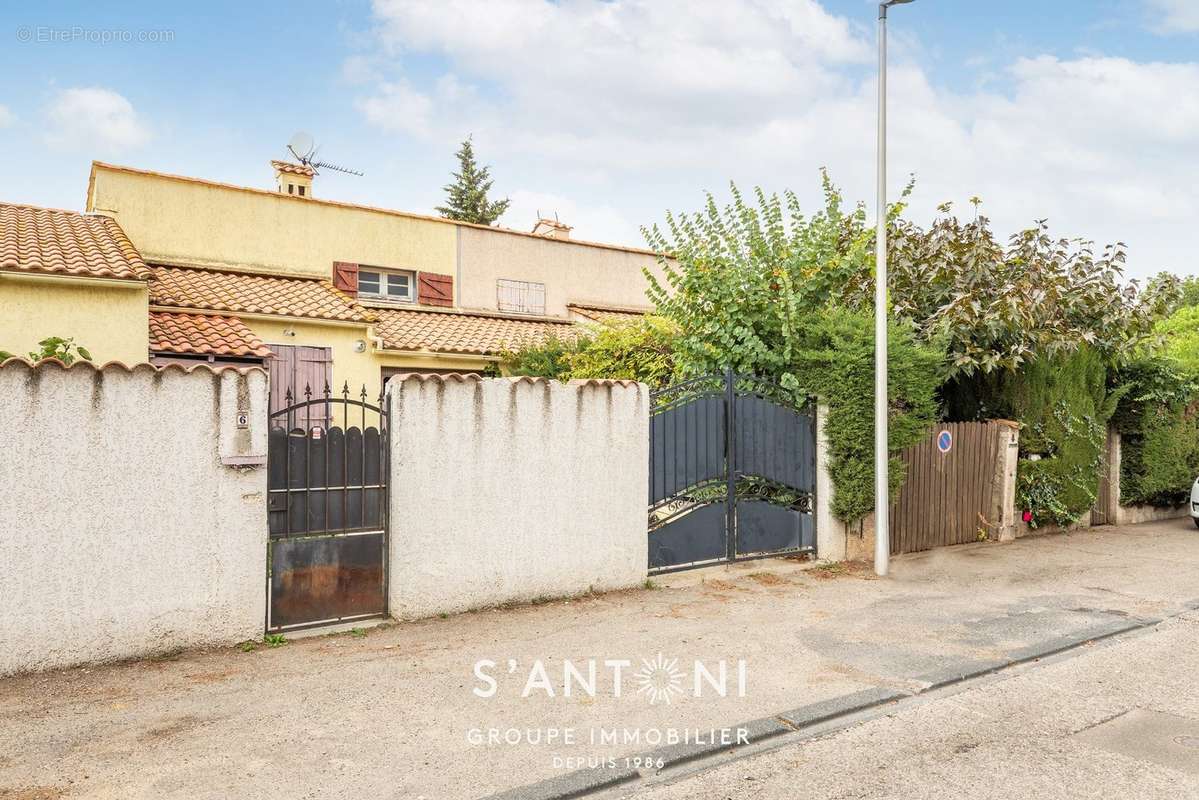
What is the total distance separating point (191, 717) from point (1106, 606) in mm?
8332

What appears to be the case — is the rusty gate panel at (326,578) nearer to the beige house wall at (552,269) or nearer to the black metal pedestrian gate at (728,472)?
the black metal pedestrian gate at (728,472)

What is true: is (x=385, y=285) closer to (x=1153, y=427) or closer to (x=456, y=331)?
(x=456, y=331)

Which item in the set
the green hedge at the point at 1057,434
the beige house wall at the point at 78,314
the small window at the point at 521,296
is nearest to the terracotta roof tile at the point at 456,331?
the small window at the point at 521,296

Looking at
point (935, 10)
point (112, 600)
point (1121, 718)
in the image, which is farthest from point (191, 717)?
point (935, 10)

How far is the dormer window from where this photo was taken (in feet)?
59.7

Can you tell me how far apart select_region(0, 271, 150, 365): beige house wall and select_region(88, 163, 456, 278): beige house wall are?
5024 millimetres

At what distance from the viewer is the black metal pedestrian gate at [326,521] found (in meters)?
5.93

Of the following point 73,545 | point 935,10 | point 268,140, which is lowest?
point 73,545

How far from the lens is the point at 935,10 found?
27.8 ft

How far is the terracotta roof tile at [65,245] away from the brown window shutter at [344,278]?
443cm

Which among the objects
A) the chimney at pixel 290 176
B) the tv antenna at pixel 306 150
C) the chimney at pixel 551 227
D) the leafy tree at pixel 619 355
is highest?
the tv antenna at pixel 306 150

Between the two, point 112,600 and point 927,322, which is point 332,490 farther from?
point 927,322

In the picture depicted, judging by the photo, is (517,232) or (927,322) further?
(517,232)

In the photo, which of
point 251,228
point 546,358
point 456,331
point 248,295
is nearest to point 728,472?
point 546,358
